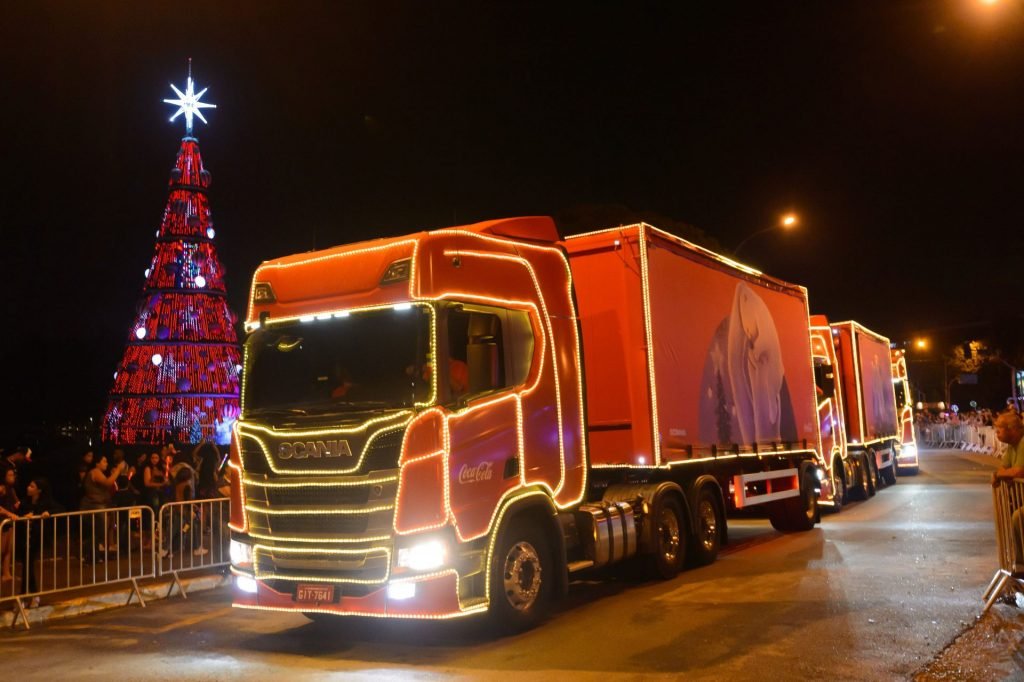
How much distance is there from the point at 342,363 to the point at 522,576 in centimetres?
252

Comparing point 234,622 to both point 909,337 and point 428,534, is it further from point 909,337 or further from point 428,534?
point 909,337

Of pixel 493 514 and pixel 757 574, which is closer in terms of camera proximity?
pixel 493 514

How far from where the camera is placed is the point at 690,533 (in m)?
11.3

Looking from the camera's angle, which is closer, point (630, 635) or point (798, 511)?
point (630, 635)

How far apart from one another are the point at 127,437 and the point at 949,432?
140ft

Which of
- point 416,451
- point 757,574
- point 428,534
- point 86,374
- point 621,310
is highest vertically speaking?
point 86,374

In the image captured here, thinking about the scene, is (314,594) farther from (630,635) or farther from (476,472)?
(630,635)

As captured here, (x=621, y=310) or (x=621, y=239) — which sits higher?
(x=621, y=239)

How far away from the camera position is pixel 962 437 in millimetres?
47688

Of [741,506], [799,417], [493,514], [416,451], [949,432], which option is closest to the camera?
[416,451]

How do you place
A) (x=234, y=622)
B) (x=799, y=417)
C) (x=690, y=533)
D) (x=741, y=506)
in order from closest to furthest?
(x=234, y=622) → (x=690, y=533) → (x=741, y=506) → (x=799, y=417)

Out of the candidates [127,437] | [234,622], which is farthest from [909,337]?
[234,622]

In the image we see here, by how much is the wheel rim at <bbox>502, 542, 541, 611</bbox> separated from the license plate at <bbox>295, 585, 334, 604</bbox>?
58.7 inches

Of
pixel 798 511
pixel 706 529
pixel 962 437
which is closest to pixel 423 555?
pixel 706 529
